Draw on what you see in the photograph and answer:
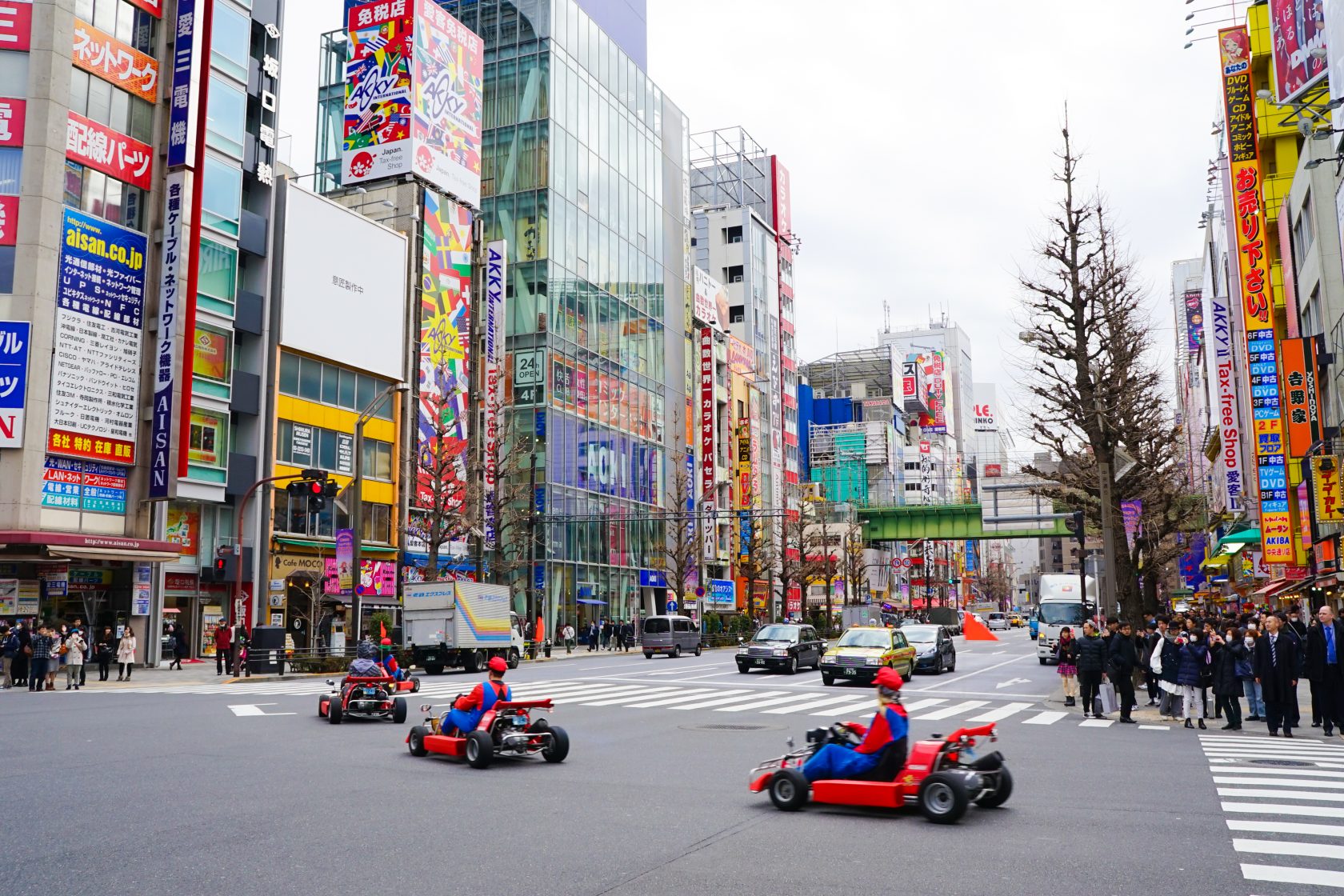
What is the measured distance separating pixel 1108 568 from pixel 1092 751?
409 inches

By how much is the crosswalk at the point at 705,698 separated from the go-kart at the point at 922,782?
9612 mm

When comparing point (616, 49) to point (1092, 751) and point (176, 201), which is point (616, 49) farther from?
point (1092, 751)

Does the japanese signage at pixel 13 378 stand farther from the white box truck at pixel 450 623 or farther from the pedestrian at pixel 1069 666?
the pedestrian at pixel 1069 666

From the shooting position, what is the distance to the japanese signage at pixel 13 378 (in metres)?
31.0

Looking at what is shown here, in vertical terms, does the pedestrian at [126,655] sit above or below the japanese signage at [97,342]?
below

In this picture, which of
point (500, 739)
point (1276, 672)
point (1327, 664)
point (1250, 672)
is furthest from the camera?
point (1250, 672)

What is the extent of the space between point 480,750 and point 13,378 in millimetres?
25425

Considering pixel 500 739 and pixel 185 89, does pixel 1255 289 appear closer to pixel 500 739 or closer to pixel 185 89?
pixel 500 739

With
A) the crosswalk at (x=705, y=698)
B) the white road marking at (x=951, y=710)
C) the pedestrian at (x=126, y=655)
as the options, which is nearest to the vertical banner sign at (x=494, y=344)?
the pedestrian at (x=126, y=655)

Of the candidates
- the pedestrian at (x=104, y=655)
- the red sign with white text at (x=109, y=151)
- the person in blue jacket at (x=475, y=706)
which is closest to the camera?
the person in blue jacket at (x=475, y=706)

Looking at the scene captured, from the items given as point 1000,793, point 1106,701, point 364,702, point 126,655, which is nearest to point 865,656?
point 1106,701

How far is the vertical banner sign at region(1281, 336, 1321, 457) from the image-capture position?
1196 inches

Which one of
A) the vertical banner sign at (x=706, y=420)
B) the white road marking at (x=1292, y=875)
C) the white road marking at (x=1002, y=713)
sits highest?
the vertical banner sign at (x=706, y=420)

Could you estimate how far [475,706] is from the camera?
44.4ft
